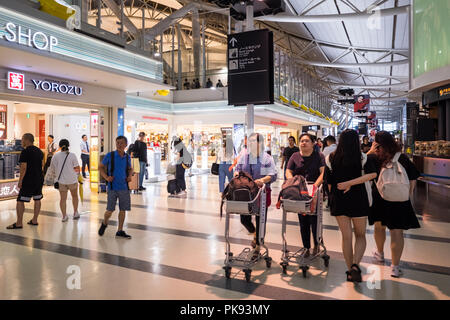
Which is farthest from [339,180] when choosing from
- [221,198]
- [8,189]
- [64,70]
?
[8,189]

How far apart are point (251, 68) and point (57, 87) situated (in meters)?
5.18

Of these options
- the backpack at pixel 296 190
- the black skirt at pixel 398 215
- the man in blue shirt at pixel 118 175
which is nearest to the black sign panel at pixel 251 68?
the man in blue shirt at pixel 118 175

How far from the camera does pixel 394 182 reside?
3529 mm

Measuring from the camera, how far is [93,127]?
10.2 metres

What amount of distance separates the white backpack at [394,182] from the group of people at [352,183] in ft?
0.20

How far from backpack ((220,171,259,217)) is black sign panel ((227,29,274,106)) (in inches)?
80.1

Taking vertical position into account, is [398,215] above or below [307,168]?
below

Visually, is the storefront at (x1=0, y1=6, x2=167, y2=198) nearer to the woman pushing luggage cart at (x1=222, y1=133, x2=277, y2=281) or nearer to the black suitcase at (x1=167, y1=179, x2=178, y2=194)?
the black suitcase at (x1=167, y1=179, x2=178, y2=194)

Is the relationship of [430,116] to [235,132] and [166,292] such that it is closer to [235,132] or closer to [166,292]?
[235,132]

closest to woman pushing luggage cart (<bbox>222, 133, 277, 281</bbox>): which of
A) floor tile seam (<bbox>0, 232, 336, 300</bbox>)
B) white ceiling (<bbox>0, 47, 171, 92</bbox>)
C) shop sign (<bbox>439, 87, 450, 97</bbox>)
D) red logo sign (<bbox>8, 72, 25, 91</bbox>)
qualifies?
floor tile seam (<bbox>0, 232, 336, 300</bbox>)

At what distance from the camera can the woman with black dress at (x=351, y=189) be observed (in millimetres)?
3342

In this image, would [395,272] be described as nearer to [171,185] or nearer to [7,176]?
[171,185]
